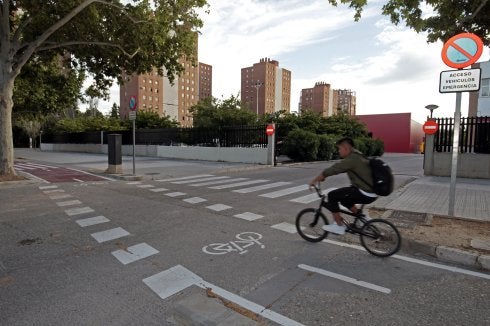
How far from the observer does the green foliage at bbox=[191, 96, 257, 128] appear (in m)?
27.0

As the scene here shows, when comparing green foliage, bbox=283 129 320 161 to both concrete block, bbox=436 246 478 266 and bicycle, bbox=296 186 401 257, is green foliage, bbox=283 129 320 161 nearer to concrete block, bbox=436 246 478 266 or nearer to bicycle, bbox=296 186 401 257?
bicycle, bbox=296 186 401 257

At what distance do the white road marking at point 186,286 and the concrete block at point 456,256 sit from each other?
289 centimetres

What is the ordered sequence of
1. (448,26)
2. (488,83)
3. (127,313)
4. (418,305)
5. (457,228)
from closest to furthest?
1. (127,313)
2. (418,305)
3. (457,228)
4. (448,26)
5. (488,83)

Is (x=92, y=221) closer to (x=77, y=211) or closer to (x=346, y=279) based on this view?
(x=77, y=211)

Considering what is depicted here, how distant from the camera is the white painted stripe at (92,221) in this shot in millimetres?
6098

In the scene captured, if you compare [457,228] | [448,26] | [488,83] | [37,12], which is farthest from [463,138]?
[488,83]

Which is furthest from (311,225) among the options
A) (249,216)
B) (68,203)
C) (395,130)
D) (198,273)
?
(395,130)

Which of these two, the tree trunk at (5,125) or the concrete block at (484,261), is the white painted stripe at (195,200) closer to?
the concrete block at (484,261)

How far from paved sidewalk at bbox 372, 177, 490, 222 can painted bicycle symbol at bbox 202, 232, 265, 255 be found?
12.1ft

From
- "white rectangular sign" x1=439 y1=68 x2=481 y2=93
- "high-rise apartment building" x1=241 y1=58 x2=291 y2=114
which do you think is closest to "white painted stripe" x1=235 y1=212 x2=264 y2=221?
"white rectangular sign" x1=439 y1=68 x2=481 y2=93

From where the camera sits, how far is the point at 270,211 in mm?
7359

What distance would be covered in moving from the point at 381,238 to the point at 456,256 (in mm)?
1015

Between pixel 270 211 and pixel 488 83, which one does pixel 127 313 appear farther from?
pixel 488 83

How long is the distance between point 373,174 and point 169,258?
3068mm
